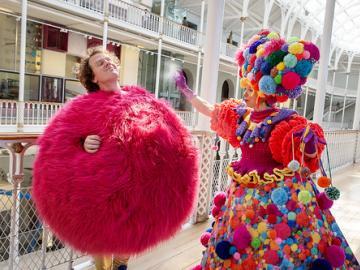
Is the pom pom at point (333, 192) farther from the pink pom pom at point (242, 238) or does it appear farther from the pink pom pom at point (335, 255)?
the pink pom pom at point (242, 238)

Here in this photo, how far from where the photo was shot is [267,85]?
1368 millimetres

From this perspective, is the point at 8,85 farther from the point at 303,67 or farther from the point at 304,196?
the point at 304,196

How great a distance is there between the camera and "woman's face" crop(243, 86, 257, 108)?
152 cm

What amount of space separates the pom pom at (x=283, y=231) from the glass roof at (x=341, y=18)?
51.4 feet

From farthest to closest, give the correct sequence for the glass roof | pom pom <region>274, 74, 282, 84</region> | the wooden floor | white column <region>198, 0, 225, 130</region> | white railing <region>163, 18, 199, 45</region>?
the glass roof, white railing <region>163, 18, 199, 45</region>, white column <region>198, 0, 225, 130</region>, the wooden floor, pom pom <region>274, 74, 282, 84</region>

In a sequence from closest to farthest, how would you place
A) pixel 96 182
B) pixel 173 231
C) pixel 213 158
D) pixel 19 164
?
pixel 96 182 → pixel 173 231 → pixel 19 164 → pixel 213 158

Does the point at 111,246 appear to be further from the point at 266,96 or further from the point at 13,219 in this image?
the point at 266,96

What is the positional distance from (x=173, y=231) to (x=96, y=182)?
37cm

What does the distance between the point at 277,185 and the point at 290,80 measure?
1.40 feet

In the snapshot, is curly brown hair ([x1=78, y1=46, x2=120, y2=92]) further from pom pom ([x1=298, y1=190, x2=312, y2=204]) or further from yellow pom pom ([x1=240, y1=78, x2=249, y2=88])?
pom pom ([x1=298, y1=190, x2=312, y2=204])

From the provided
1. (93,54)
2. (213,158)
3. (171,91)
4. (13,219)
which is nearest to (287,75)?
(93,54)

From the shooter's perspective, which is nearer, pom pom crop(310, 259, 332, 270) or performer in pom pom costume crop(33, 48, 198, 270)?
performer in pom pom costume crop(33, 48, 198, 270)

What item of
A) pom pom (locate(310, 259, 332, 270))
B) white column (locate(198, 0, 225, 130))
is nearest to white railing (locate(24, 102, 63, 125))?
white column (locate(198, 0, 225, 130))

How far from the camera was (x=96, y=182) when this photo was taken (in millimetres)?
1144
